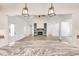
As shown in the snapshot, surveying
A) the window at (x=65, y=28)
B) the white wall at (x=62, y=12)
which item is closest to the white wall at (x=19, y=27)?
the white wall at (x=62, y=12)

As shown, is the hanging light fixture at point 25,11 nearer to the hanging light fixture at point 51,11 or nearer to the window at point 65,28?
the hanging light fixture at point 51,11

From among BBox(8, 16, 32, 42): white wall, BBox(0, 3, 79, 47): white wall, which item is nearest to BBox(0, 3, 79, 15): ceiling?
BBox(0, 3, 79, 47): white wall

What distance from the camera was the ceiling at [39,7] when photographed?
2.26 m

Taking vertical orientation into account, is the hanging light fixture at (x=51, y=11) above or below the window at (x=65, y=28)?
above

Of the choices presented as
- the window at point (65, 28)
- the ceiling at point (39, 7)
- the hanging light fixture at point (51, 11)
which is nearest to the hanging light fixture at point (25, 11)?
the ceiling at point (39, 7)

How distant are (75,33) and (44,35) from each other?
494 millimetres

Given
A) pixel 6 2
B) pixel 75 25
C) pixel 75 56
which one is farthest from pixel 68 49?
pixel 6 2

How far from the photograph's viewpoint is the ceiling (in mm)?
2264

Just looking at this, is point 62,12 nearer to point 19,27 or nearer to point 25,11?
point 25,11

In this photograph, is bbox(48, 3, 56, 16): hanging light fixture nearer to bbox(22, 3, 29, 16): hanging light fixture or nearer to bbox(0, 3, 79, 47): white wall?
bbox(0, 3, 79, 47): white wall

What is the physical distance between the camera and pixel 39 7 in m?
2.27

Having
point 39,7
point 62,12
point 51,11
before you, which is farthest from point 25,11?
point 62,12

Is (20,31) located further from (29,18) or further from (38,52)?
(38,52)

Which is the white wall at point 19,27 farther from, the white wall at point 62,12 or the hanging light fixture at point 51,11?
the hanging light fixture at point 51,11
